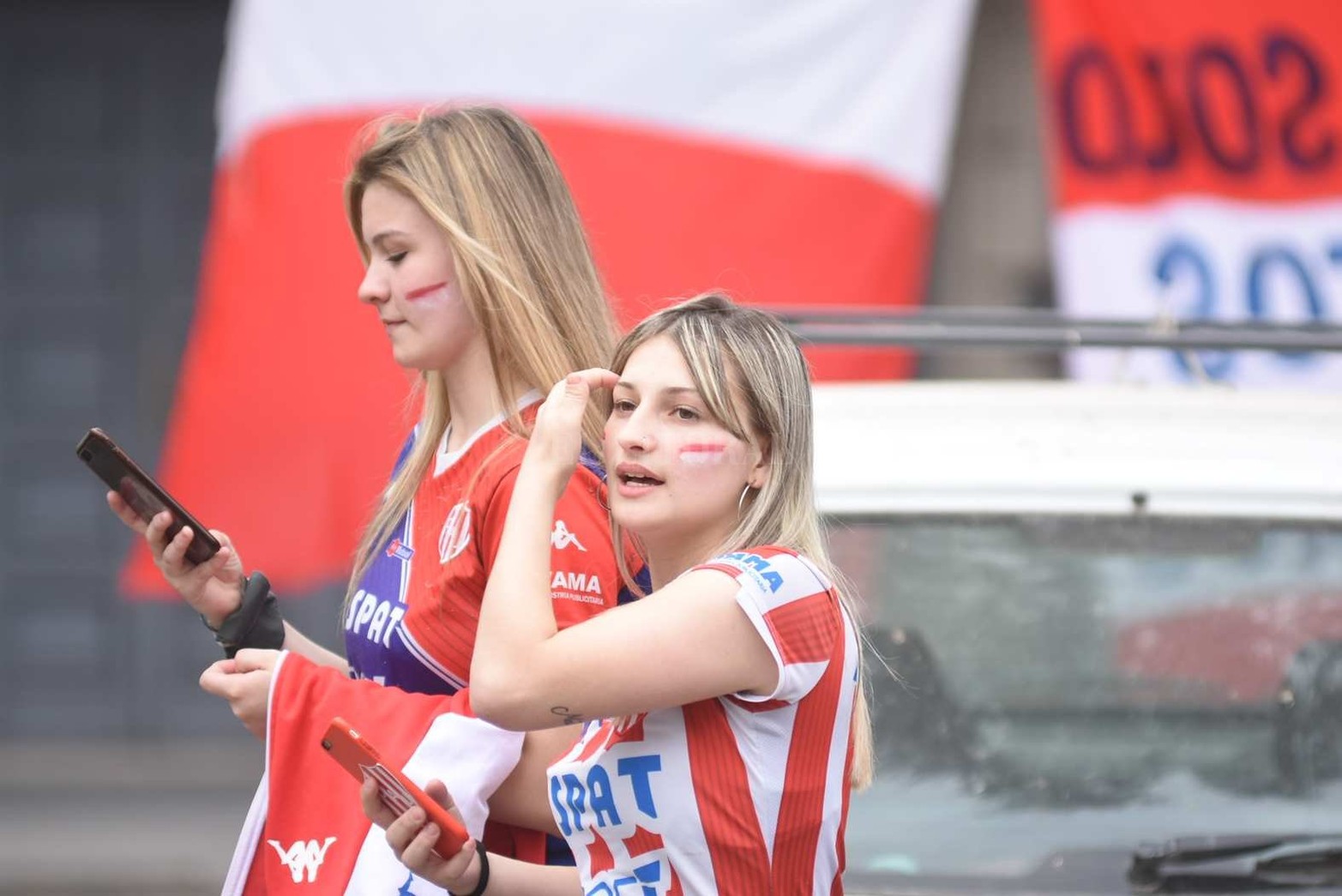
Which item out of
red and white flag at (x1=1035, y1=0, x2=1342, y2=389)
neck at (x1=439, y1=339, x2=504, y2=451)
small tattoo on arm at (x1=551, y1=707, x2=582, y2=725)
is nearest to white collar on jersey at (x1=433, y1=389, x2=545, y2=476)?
neck at (x1=439, y1=339, x2=504, y2=451)

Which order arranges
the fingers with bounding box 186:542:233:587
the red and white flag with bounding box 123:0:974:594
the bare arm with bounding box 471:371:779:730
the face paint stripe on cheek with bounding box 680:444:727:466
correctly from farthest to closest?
the red and white flag with bounding box 123:0:974:594
the fingers with bounding box 186:542:233:587
the face paint stripe on cheek with bounding box 680:444:727:466
the bare arm with bounding box 471:371:779:730

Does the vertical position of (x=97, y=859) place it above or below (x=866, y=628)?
below

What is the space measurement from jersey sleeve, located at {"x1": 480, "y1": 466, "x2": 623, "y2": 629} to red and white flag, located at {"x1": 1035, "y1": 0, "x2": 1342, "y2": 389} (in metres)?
5.39

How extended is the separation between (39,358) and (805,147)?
4566mm

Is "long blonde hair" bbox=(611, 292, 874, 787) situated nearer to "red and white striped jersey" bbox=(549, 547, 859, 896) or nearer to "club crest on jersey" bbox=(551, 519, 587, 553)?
"red and white striped jersey" bbox=(549, 547, 859, 896)

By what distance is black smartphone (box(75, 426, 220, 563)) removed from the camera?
7.88 feet

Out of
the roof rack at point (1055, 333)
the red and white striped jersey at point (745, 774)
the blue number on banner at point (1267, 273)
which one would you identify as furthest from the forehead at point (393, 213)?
the blue number on banner at point (1267, 273)

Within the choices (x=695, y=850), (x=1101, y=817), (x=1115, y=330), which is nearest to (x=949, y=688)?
(x=1101, y=817)

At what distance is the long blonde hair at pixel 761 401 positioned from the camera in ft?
6.97

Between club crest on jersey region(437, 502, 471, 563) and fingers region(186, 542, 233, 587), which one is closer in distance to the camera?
club crest on jersey region(437, 502, 471, 563)

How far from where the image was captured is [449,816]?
2.13 meters

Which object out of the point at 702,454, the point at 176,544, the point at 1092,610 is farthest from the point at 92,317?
the point at 702,454

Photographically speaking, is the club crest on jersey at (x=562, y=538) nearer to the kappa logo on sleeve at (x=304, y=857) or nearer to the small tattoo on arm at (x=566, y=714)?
the small tattoo on arm at (x=566, y=714)

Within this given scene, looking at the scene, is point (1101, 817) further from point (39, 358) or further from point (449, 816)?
point (39, 358)
